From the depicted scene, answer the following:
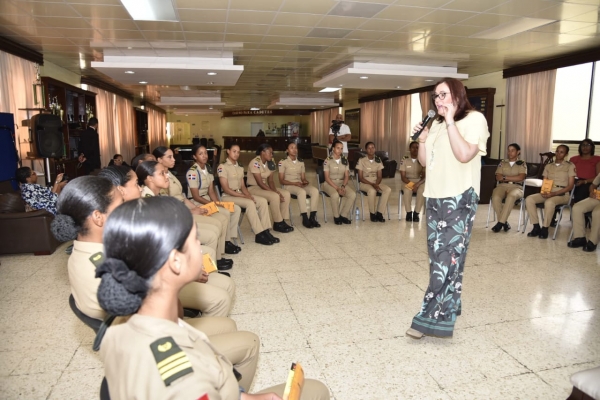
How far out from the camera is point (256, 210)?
517cm

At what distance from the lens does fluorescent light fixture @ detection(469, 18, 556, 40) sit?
536 cm

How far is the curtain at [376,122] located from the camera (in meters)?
14.9

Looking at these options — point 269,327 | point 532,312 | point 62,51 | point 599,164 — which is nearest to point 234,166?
point 269,327

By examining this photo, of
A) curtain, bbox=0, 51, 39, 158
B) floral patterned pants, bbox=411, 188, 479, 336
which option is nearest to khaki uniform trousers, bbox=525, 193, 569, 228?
floral patterned pants, bbox=411, 188, 479, 336

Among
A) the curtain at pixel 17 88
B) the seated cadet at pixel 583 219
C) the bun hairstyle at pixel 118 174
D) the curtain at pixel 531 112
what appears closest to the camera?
the bun hairstyle at pixel 118 174

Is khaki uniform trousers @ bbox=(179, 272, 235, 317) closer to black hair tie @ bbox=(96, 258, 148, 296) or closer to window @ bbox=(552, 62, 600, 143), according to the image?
black hair tie @ bbox=(96, 258, 148, 296)

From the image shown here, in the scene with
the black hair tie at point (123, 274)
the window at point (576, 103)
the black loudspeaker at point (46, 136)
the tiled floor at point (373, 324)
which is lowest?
the tiled floor at point (373, 324)

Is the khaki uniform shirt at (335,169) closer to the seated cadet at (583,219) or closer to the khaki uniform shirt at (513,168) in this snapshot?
the khaki uniform shirt at (513,168)

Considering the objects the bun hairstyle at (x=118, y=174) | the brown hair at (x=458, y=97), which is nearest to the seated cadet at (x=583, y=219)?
the brown hair at (x=458, y=97)

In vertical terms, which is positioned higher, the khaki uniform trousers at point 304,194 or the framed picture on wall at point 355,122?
the framed picture on wall at point 355,122

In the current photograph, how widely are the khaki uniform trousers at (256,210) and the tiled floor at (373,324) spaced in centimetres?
40

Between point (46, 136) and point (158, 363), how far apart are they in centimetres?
647

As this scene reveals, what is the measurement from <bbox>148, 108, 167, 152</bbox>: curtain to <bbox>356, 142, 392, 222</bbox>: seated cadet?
46.1 feet

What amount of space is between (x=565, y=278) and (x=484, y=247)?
1077 millimetres
